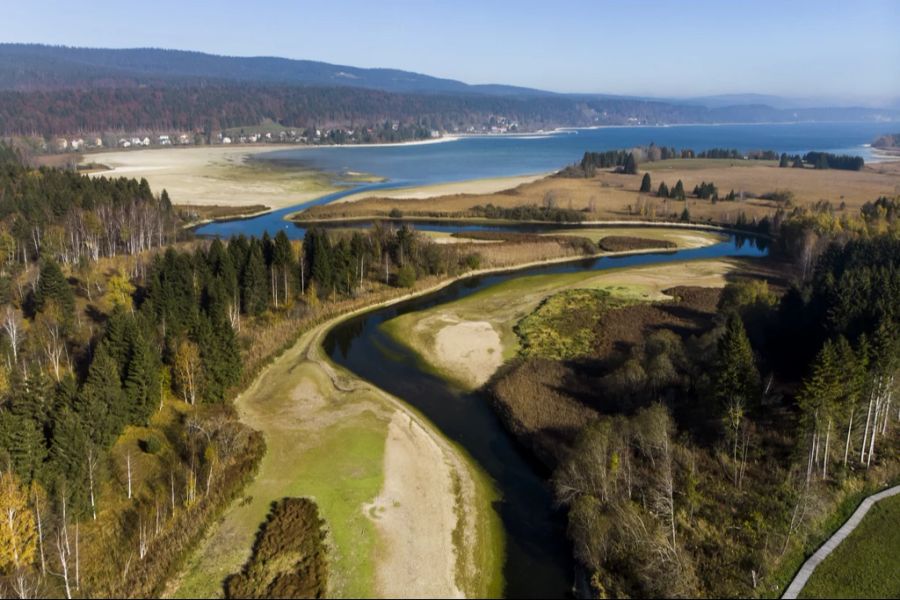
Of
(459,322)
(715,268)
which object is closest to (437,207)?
(715,268)

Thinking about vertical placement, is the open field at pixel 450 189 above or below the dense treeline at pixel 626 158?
below

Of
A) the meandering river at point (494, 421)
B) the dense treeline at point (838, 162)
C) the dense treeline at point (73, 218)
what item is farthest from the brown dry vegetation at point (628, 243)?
the dense treeline at point (838, 162)

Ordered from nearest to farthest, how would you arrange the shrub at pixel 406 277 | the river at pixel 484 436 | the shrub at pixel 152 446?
the river at pixel 484 436
the shrub at pixel 152 446
the shrub at pixel 406 277

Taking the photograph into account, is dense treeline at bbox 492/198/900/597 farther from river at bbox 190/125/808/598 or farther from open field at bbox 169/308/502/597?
open field at bbox 169/308/502/597

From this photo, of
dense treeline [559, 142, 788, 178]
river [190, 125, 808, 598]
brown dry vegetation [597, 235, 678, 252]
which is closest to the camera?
river [190, 125, 808, 598]

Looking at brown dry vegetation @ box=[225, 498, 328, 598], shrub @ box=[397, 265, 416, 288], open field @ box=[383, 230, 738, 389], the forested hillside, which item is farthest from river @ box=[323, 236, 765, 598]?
brown dry vegetation @ box=[225, 498, 328, 598]

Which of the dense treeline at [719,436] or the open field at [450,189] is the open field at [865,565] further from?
the open field at [450,189]

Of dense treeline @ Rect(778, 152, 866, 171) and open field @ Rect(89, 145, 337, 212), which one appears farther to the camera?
dense treeline @ Rect(778, 152, 866, 171)
